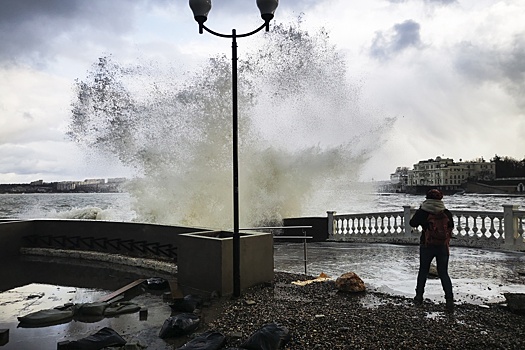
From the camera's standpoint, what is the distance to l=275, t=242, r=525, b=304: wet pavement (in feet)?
22.6

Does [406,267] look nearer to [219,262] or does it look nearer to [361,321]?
[361,321]

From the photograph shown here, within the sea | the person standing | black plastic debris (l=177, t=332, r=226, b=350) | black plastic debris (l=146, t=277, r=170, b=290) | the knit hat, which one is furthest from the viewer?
the sea

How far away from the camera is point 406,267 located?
30.0 feet

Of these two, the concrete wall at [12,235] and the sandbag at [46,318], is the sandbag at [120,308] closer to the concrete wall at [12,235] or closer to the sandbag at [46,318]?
the sandbag at [46,318]

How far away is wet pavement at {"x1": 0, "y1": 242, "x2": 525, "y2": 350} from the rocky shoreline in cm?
70

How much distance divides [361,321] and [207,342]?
196 cm

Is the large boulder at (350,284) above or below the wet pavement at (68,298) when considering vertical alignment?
above

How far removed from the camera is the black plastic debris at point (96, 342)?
14.1 feet

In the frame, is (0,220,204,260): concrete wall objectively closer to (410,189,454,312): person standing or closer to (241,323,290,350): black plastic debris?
(241,323,290,350): black plastic debris

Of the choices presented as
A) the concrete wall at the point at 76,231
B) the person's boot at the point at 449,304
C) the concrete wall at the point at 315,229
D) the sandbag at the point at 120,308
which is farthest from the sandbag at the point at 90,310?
the concrete wall at the point at 315,229

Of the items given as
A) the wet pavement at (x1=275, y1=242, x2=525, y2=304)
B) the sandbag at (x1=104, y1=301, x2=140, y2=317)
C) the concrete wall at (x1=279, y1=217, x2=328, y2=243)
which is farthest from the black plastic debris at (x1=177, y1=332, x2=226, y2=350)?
the concrete wall at (x1=279, y1=217, x2=328, y2=243)

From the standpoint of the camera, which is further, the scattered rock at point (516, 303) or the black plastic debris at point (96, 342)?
the scattered rock at point (516, 303)

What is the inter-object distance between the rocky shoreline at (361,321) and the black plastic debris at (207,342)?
149 millimetres

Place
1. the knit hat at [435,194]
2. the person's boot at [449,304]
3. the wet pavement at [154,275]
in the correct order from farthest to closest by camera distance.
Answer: the knit hat at [435,194] < the person's boot at [449,304] < the wet pavement at [154,275]
